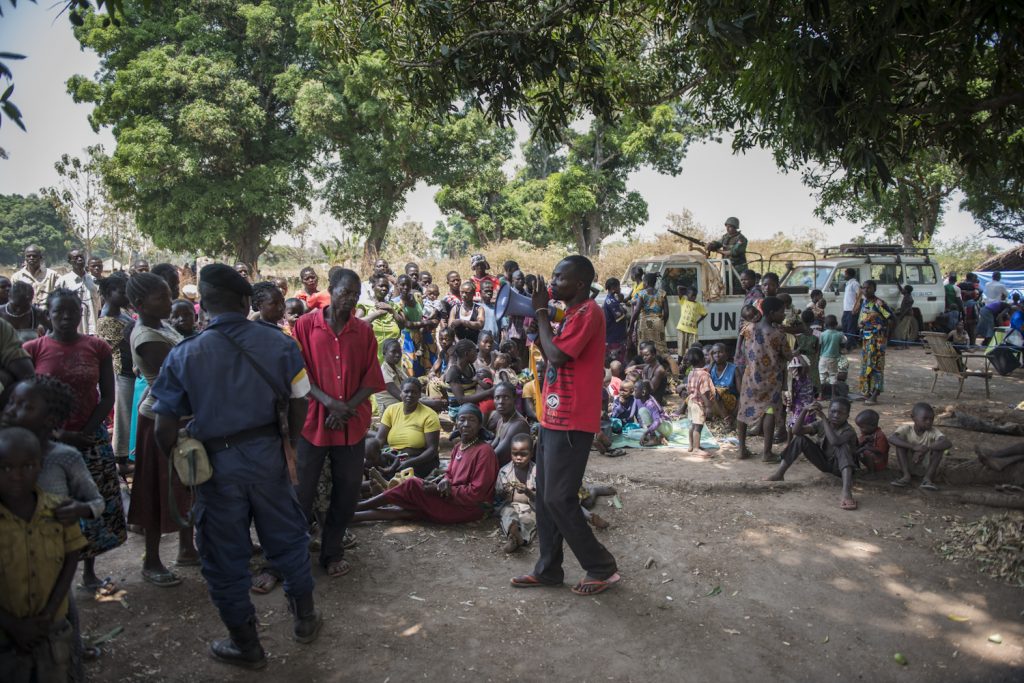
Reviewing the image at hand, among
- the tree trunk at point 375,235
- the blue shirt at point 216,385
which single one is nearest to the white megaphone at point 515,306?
the blue shirt at point 216,385

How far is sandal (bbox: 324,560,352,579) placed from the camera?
4211 millimetres

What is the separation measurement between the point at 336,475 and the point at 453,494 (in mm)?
1160

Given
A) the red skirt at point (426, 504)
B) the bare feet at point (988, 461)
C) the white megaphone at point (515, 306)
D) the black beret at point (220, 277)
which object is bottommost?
the red skirt at point (426, 504)

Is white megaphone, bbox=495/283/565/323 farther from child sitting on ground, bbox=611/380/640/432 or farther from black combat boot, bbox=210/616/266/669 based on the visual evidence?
child sitting on ground, bbox=611/380/640/432

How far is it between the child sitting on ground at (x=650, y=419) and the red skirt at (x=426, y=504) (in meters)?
2.92

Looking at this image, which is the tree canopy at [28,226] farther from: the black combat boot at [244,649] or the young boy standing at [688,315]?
the black combat boot at [244,649]

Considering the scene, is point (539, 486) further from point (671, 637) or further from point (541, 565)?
point (671, 637)

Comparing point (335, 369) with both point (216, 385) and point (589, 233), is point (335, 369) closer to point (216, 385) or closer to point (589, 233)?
point (216, 385)

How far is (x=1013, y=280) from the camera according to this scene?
20062 mm

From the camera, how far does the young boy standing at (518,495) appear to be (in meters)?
4.73

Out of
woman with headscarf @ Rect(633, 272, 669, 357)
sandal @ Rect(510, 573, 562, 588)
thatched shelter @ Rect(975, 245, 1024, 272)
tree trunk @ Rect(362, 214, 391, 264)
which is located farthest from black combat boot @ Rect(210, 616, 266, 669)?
thatched shelter @ Rect(975, 245, 1024, 272)

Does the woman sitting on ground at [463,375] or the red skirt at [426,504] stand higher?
the woman sitting on ground at [463,375]

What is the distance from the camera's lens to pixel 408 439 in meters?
5.89

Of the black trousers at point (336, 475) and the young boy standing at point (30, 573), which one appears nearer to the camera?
the young boy standing at point (30, 573)
